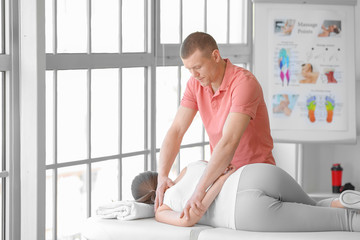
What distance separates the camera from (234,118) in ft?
9.53

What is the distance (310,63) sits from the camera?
15.3 feet

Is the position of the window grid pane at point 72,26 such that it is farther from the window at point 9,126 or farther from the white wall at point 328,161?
the white wall at point 328,161

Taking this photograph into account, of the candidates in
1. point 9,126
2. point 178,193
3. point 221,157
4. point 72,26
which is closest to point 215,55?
point 221,157

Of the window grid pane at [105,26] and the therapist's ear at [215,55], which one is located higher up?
the window grid pane at [105,26]

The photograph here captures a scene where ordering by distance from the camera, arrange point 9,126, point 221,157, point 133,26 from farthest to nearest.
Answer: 1. point 133,26
2. point 9,126
3. point 221,157

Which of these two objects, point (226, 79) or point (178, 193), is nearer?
point (178, 193)

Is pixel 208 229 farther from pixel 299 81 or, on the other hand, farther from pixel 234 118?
pixel 299 81

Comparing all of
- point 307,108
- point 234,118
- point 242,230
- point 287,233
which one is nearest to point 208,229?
point 242,230

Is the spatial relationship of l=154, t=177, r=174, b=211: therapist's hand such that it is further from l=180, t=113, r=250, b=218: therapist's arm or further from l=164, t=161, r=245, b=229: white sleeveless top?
l=180, t=113, r=250, b=218: therapist's arm

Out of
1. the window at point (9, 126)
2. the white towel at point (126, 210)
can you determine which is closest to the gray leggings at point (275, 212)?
the white towel at point (126, 210)

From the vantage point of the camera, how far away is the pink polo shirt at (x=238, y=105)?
2980 mm

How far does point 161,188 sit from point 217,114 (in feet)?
1.50

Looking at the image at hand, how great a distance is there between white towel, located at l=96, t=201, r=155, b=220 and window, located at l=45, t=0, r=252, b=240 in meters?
0.56

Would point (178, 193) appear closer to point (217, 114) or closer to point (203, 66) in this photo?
point (217, 114)
